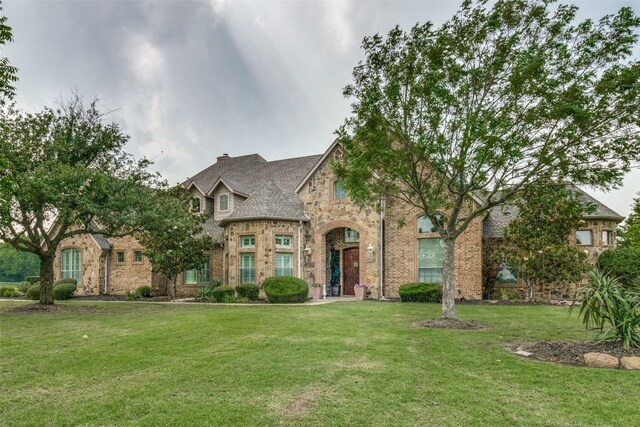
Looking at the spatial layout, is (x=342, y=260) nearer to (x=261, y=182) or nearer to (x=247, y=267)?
(x=247, y=267)

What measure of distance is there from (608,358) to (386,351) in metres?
3.70

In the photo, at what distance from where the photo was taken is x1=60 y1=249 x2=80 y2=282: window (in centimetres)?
2666

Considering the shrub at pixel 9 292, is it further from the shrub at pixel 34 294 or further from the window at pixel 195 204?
the window at pixel 195 204

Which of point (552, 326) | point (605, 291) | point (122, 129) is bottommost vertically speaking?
point (552, 326)

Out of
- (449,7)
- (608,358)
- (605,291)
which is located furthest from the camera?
(449,7)

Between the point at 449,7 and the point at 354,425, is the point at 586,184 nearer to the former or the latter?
the point at 449,7

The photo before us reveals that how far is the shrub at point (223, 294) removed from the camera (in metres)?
19.7

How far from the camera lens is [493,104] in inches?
433

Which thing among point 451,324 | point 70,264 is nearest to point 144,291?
point 70,264

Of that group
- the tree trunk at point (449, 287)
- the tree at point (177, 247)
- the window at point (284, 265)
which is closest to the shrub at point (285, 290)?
the window at point (284, 265)

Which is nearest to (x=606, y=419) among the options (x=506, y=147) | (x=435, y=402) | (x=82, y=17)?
(x=435, y=402)

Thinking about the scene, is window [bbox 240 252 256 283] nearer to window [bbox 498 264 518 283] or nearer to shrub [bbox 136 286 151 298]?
shrub [bbox 136 286 151 298]

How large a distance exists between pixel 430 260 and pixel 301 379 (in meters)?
14.9

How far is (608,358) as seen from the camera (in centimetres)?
698
